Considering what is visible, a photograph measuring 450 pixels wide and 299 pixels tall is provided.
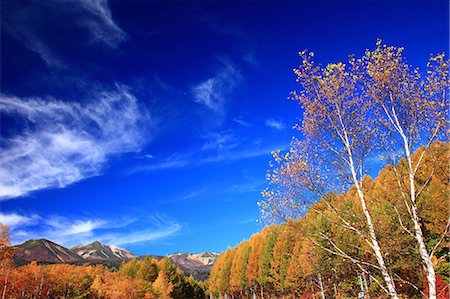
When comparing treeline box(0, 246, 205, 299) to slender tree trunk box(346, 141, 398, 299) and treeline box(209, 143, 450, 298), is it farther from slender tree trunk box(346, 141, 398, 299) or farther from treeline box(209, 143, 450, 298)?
slender tree trunk box(346, 141, 398, 299)

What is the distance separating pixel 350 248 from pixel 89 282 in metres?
72.0

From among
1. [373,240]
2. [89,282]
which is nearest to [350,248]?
[373,240]

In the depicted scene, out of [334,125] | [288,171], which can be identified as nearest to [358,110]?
[334,125]

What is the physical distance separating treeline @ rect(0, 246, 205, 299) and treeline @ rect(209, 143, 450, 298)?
1444cm

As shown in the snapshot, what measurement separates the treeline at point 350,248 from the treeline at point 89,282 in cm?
1444

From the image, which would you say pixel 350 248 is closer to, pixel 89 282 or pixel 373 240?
pixel 373 240

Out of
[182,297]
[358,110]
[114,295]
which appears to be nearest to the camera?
[358,110]

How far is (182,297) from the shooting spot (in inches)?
3787

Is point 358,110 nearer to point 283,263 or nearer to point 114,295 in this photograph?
point 283,263

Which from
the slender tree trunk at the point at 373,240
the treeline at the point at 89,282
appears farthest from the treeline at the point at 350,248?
the treeline at the point at 89,282

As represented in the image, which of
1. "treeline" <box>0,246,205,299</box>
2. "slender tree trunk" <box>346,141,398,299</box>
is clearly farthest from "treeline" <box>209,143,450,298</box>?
"treeline" <box>0,246,205,299</box>

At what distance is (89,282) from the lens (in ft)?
265

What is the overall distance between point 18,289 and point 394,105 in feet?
239

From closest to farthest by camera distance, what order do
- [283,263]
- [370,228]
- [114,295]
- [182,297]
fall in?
1. [370,228]
2. [283,263]
3. [114,295]
4. [182,297]
